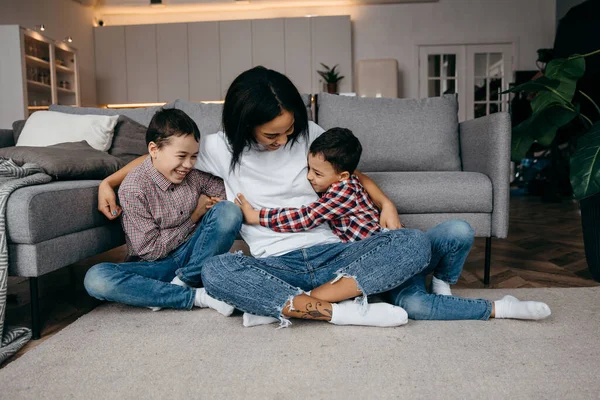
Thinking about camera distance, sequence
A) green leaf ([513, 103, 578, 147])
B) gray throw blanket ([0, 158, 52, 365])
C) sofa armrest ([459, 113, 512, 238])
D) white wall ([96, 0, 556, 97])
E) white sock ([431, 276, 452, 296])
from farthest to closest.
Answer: white wall ([96, 0, 556, 97])
green leaf ([513, 103, 578, 147])
sofa armrest ([459, 113, 512, 238])
white sock ([431, 276, 452, 296])
gray throw blanket ([0, 158, 52, 365])

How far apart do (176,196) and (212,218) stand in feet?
0.50

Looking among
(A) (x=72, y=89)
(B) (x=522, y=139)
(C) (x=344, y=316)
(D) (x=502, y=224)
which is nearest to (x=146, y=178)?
(C) (x=344, y=316)

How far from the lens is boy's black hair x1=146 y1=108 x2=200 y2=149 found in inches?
51.4

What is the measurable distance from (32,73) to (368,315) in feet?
15.4

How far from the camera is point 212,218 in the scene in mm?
1306

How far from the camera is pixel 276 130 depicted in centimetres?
121

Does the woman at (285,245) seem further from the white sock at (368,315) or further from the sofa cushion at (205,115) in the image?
the sofa cushion at (205,115)

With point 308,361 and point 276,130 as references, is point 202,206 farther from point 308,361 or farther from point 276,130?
point 308,361

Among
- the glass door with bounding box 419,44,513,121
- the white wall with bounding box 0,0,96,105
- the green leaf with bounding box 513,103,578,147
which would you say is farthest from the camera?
the glass door with bounding box 419,44,513,121

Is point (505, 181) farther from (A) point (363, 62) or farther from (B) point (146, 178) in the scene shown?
(A) point (363, 62)

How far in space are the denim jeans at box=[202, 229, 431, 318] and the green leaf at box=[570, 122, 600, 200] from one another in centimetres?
70

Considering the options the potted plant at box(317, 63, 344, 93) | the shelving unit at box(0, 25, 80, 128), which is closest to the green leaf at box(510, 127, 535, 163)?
the potted plant at box(317, 63, 344, 93)

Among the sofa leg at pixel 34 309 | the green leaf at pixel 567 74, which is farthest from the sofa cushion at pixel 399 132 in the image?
the sofa leg at pixel 34 309

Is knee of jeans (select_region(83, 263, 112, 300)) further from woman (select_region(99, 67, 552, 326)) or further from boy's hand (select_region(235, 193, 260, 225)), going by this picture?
boy's hand (select_region(235, 193, 260, 225))
